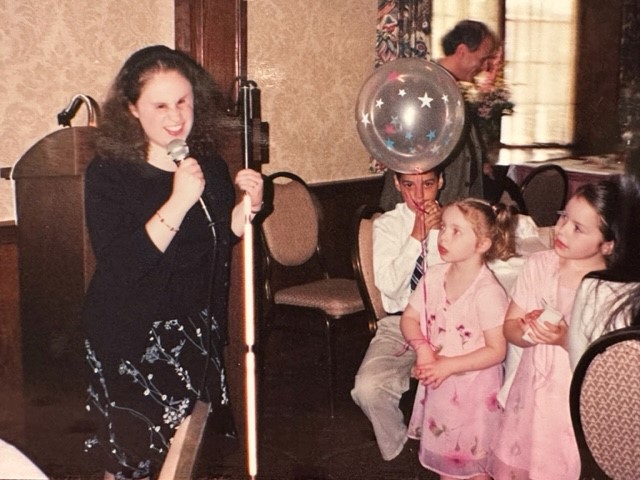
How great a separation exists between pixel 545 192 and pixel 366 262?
1.57 meters

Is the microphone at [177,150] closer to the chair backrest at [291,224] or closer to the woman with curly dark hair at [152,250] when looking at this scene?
the woman with curly dark hair at [152,250]

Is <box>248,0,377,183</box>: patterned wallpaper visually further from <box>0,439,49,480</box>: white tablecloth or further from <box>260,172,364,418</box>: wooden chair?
<box>0,439,49,480</box>: white tablecloth

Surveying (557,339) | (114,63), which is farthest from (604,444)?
(114,63)

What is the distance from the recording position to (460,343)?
6.77 feet

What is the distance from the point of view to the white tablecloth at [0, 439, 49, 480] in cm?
97

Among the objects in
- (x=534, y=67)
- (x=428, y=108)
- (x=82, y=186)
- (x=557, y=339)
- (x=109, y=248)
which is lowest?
(x=557, y=339)

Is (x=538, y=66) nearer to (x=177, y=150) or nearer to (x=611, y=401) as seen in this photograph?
(x=177, y=150)

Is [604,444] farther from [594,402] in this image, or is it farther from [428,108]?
[428,108]

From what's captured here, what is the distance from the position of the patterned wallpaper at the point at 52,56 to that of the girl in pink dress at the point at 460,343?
0.93 meters

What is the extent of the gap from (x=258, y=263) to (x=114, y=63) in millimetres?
1005

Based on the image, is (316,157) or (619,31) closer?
(316,157)

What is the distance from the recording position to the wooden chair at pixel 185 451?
0.97 metres

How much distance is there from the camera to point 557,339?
1.94m

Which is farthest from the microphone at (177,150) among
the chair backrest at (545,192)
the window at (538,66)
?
the window at (538,66)
